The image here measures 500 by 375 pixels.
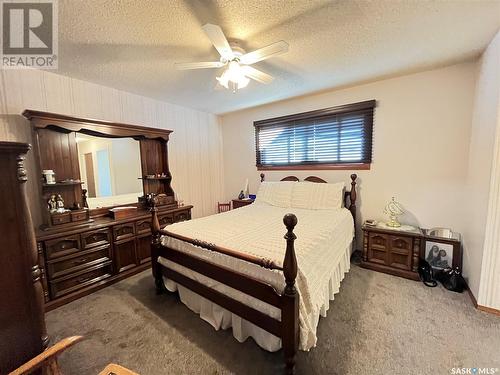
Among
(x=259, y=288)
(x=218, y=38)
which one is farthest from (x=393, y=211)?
(x=218, y=38)

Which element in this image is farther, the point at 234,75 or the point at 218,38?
the point at 234,75

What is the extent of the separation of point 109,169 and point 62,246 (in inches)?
44.7

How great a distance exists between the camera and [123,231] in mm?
2646

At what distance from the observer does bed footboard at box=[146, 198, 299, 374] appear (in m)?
1.27

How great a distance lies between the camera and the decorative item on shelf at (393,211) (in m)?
2.70

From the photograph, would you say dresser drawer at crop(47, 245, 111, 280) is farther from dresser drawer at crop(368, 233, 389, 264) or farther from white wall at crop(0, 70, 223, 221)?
dresser drawer at crop(368, 233, 389, 264)

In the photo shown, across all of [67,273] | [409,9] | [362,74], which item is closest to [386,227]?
[362,74]

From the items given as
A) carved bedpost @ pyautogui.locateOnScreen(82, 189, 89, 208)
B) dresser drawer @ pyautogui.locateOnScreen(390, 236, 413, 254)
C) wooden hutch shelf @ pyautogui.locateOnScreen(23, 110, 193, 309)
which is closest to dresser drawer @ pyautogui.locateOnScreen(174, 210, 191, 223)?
wooden hutch shelf @ pyautogui.locateOnScreen(23, 110, 193, 309)

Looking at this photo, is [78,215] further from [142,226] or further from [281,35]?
[281,35]

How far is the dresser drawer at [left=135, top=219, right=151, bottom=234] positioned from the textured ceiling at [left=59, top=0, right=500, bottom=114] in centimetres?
185

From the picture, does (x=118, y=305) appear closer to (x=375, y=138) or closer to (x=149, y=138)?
(x=149, y=138)

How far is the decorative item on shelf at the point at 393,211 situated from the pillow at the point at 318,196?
0.59 m

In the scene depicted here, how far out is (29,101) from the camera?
2264 mm

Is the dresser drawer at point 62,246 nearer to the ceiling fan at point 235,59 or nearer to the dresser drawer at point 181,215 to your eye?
the dresser drawer at point 181,215
